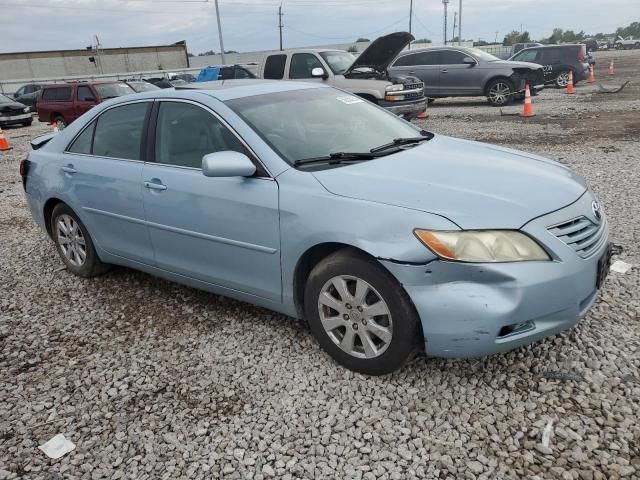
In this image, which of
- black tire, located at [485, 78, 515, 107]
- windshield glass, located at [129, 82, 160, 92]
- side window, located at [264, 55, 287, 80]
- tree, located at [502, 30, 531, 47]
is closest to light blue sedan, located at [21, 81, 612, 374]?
side window, located at [264, 55, 287, 80]

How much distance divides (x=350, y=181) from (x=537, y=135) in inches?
351

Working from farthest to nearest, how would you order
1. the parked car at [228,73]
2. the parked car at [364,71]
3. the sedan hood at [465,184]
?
the parked car at [228,73] < the parked car at [364,71] < the sedan hood at [465,184]

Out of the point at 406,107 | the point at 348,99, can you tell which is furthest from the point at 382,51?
the point at 348,99

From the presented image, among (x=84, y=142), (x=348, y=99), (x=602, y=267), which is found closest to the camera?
(x=602, y=267)

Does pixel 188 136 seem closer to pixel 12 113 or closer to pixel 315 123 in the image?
→ pixel 315 123

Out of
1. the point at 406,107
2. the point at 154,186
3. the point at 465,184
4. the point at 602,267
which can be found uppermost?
the point at 465,184

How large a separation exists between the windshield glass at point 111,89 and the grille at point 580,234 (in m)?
15.6

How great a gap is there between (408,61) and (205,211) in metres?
14.8

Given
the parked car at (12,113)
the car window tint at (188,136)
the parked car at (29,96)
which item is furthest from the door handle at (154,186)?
the parked car at (29,96)

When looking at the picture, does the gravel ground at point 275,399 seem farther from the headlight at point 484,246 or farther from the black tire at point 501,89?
the black tire at point 501,89

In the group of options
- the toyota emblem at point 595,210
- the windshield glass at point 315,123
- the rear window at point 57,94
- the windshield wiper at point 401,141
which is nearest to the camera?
the toyota emblem at point 595,210

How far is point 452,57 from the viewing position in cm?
1587

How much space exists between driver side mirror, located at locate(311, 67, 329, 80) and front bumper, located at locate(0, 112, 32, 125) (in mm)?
13397

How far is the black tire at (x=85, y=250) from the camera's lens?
4453mm
